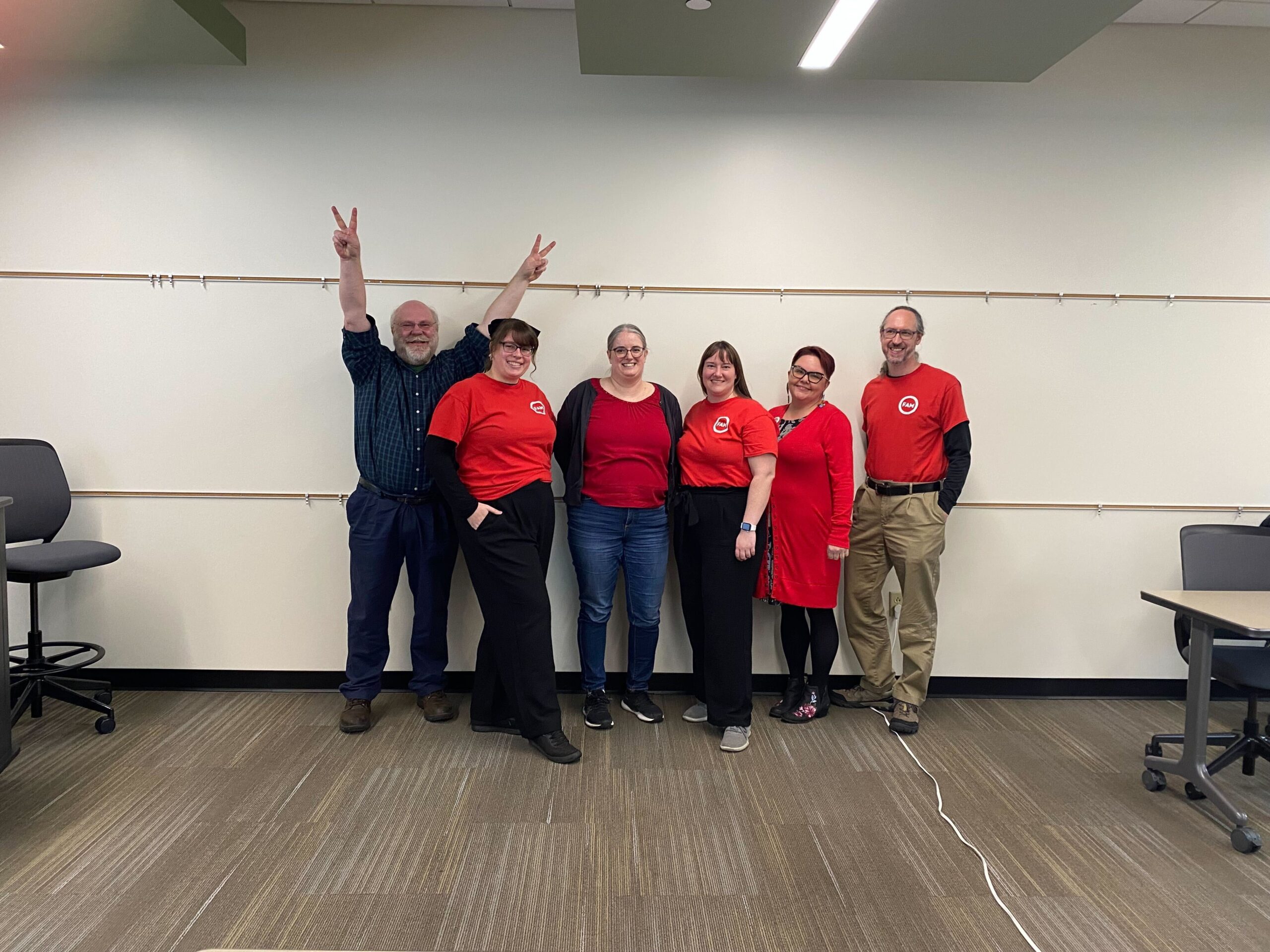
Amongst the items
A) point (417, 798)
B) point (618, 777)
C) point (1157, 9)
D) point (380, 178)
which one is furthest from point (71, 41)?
point (1157, 9)

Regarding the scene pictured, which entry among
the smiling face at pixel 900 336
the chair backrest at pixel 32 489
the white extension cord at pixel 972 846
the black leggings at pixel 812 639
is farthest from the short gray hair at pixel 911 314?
the chair backrest at pixel 32 489

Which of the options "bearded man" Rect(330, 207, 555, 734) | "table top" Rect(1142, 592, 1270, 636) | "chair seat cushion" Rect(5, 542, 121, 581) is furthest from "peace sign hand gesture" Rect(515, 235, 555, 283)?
"table top" Rect(1142, 592, 1270, 636)

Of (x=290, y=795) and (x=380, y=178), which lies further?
(x=380, y=178)

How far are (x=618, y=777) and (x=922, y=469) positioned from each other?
1768mm

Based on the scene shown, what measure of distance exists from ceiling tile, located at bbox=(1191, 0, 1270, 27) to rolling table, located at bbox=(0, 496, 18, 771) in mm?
5023

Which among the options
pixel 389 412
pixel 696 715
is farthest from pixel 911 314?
pixel 389 412

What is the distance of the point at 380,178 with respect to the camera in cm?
345

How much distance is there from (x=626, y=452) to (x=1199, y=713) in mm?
2185

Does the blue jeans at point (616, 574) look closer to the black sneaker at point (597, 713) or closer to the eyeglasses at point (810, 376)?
the black sneaker at point (597, 713)

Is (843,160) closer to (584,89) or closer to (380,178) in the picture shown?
(584,89)

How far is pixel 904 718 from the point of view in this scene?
10.7 ft

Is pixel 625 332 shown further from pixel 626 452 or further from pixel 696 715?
pixel 696 715

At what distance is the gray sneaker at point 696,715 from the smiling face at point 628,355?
1.43 m

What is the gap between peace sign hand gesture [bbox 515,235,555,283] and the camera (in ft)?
10.6
